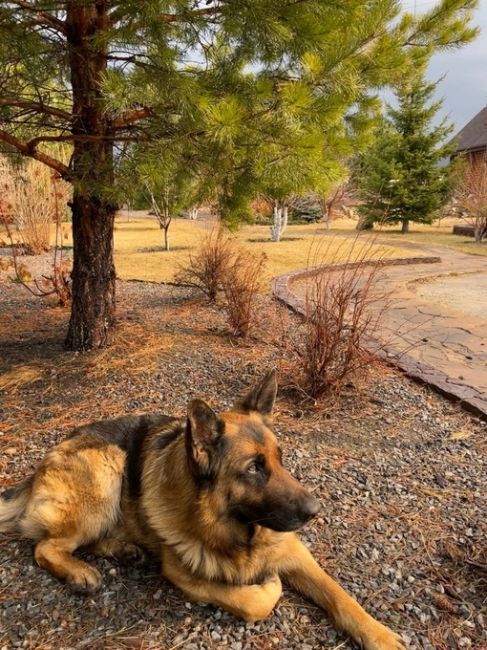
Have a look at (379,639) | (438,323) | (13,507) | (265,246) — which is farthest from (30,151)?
(265,246)

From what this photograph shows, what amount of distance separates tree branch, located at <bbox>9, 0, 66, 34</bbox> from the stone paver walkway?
363 cm

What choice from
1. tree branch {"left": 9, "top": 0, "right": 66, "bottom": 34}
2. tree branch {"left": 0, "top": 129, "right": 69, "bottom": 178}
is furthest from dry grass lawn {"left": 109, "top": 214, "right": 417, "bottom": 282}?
tree branch {"left": 9, "top": 0, "right": 66, "bottom": 34}

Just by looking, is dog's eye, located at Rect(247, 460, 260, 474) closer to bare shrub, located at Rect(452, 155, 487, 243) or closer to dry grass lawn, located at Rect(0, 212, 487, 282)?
dry grass lawn, located at Rect(0, 212, 487, 282)

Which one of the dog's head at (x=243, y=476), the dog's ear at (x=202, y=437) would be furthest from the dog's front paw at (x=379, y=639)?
the dog's ear at (x=202, y=437)

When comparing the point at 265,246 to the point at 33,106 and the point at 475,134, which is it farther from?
the point at 475,134

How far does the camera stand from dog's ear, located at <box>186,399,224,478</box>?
1943 millimetres

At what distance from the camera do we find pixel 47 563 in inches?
86.4

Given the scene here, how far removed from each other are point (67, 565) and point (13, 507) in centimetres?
48

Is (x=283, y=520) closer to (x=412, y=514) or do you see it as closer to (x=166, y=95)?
(x=412, y=514)

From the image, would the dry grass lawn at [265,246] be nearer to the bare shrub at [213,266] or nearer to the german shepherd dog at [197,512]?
the bare shrub at [213,266]

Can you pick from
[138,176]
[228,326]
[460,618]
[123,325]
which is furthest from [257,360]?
[460,618]

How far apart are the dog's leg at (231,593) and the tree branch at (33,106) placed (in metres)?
3.26

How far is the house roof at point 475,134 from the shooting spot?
3397 cm

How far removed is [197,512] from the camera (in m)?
2.07
